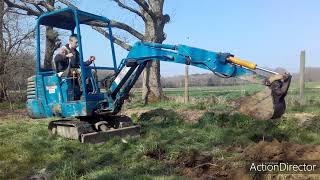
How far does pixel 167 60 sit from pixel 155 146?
2.13 m

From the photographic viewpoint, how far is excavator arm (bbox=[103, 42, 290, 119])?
814cm

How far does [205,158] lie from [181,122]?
14.6ft

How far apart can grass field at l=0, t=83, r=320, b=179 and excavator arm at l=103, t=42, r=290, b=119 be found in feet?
3.80

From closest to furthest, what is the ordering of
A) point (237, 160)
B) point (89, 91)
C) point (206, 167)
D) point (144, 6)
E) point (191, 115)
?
point (206, 167) < point (237, 160) < point (89, 91) < point (191, 115) < point (144, 6)

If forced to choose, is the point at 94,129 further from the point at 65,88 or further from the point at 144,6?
the point at 144,6

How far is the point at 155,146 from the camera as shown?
26.3 feet

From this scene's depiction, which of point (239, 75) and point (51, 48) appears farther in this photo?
point (51, 48)

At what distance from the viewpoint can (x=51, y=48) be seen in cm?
2481

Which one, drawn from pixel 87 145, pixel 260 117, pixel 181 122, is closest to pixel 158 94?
pixel 181 122

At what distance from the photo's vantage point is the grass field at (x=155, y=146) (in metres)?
6.94

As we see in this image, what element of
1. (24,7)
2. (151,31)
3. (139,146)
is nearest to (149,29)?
(151,31)

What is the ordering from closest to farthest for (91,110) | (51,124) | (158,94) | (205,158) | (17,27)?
(205,158) → (91,110) → (51,124) → (158,94) → (17,27)

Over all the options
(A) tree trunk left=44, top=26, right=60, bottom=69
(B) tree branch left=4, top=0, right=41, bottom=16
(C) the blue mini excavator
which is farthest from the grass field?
(A) tree trunk left=44, top=26, right=60, bottom=69

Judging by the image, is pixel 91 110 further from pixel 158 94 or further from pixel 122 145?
pixel 158 94
